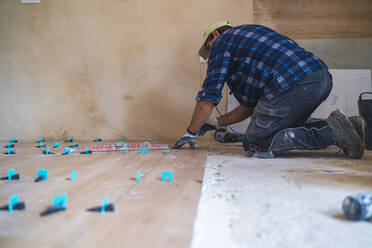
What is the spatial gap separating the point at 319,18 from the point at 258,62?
1683 mm

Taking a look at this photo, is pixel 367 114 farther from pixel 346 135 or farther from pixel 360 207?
pixel 360 207

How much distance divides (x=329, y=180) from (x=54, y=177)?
125cm

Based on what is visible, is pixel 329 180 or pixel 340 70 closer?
pixel 329 180

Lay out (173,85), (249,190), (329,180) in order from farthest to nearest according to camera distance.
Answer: (173,85)
(329,180)
(249,190)

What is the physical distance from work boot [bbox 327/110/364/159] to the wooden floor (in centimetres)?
94

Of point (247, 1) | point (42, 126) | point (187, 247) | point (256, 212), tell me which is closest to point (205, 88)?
point (256, 212)

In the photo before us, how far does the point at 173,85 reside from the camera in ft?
11.2

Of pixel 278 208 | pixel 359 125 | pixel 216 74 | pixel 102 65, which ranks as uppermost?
pixel 102 65

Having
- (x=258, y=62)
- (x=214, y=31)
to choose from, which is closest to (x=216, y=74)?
(x=258, y=62)

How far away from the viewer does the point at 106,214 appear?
0.86 metres

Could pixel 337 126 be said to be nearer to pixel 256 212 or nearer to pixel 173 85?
pixel 256 212

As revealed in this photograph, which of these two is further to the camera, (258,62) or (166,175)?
(258,62)

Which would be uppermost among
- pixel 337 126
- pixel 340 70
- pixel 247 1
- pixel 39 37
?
pixel 247 1

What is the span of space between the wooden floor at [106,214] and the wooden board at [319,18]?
224cm
